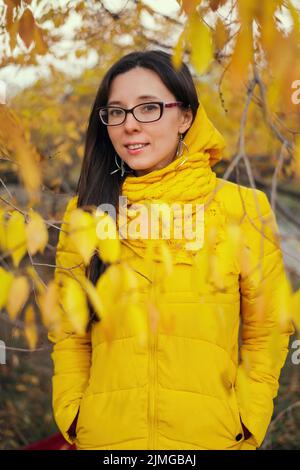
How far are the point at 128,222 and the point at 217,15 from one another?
0.68 m

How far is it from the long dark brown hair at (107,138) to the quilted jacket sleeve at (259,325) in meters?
0.40

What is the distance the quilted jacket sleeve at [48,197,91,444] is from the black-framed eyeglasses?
0.34 m

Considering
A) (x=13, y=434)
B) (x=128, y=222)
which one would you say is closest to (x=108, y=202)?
(x=128, y=222)

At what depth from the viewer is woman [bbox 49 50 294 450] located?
1857 millimetres

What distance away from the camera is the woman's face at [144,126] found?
194 cm

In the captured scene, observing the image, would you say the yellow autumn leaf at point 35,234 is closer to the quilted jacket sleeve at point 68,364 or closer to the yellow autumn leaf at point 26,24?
the quilted jacket sleeve at point 68,364

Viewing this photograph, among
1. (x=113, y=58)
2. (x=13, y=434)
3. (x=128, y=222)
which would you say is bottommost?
(x=13, y=434)

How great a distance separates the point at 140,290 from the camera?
1871mm

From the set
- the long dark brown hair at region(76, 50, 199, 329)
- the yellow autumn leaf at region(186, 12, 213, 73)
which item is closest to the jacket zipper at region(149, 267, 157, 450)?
the long dark brown hair at region(76, 50, 199, 329)

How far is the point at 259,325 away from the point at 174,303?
1.04 feet

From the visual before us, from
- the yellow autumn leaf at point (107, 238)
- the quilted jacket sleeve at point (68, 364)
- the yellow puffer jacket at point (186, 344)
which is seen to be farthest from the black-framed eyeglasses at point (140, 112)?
the yellow autumn leaf at point (107, 238)

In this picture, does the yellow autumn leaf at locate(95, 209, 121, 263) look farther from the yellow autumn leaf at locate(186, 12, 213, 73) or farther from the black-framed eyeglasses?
the black-framed eyeglasses

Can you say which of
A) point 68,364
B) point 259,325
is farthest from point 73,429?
point 259,325

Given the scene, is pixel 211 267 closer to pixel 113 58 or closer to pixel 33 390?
pixel 113 58
